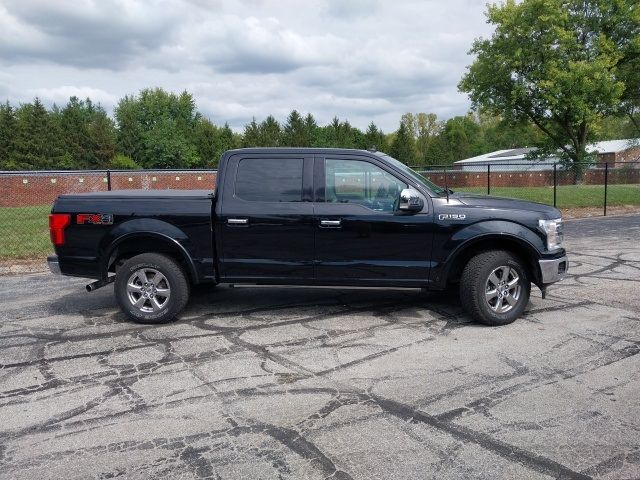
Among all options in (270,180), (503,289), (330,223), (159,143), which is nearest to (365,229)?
(330,223)

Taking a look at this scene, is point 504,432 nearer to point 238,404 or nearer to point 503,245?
point 238,404

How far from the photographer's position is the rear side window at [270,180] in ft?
19.2

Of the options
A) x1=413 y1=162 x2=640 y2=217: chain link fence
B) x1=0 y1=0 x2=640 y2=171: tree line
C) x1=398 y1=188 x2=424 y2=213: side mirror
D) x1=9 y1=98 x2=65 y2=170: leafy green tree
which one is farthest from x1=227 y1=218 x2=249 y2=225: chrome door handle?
x1=9 y1=98 x2=65 y2=170: leafy green tree

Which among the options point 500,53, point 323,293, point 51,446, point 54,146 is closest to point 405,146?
point 500,53

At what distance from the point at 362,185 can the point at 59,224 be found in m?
3.40

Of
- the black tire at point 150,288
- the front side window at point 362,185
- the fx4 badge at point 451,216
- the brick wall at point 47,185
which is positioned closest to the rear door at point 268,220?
the front side window at point 362,185

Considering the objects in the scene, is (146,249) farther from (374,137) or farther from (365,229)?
(374,137)

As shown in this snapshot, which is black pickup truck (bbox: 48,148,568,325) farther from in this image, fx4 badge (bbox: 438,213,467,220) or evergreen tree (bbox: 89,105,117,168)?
evergreen tree (bbox: 89,105,117,168)

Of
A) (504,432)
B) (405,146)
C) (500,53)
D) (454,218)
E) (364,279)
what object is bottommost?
(504,432)

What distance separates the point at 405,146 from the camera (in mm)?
65438

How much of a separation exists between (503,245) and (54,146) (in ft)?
206

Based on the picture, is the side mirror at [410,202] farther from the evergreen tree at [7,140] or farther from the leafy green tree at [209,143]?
the leafy green tree at [209,143]

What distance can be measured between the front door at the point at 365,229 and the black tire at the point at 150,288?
1574 millimetres

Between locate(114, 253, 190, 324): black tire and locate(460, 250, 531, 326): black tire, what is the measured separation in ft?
10.2
